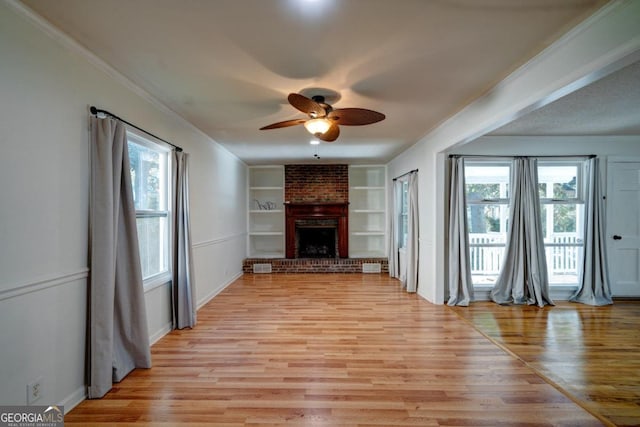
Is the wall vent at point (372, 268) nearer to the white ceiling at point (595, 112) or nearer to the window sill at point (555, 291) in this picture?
the window sill at point (555, 291)

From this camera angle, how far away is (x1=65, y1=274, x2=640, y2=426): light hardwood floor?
6.56ft

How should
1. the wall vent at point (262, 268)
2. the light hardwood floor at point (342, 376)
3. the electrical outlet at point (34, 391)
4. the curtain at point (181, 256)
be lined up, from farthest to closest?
1. the wall vent at point (262, 268)
2. the curtain at point (181, 256)
3. the light hardwood floor at point (342, 376)
4. the electrical outlet at point (34, 391)

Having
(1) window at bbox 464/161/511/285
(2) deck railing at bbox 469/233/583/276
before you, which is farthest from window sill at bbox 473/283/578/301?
(2) deck railing at bbox 469/233/583/276

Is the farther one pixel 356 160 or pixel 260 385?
pixel 356 160

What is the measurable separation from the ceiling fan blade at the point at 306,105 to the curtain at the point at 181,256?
1.72 meters

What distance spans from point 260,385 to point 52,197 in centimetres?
189

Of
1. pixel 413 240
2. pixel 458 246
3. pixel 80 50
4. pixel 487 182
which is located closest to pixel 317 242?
pixel 413 240

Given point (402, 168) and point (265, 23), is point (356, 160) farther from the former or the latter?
point (265, 23)

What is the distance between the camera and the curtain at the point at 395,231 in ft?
21.0

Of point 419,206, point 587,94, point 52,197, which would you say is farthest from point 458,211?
point 52,197

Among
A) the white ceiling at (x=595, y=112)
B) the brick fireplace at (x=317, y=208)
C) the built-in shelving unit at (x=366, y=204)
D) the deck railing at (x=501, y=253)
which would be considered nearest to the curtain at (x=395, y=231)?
the brick fireplace at (x=317, y=208)

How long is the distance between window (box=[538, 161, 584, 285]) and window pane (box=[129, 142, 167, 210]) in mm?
5218

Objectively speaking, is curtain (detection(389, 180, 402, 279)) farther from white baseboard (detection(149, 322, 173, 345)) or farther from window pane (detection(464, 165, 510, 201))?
white baseboard (detection(149, 322, 173, 345))

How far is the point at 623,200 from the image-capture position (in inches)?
181
